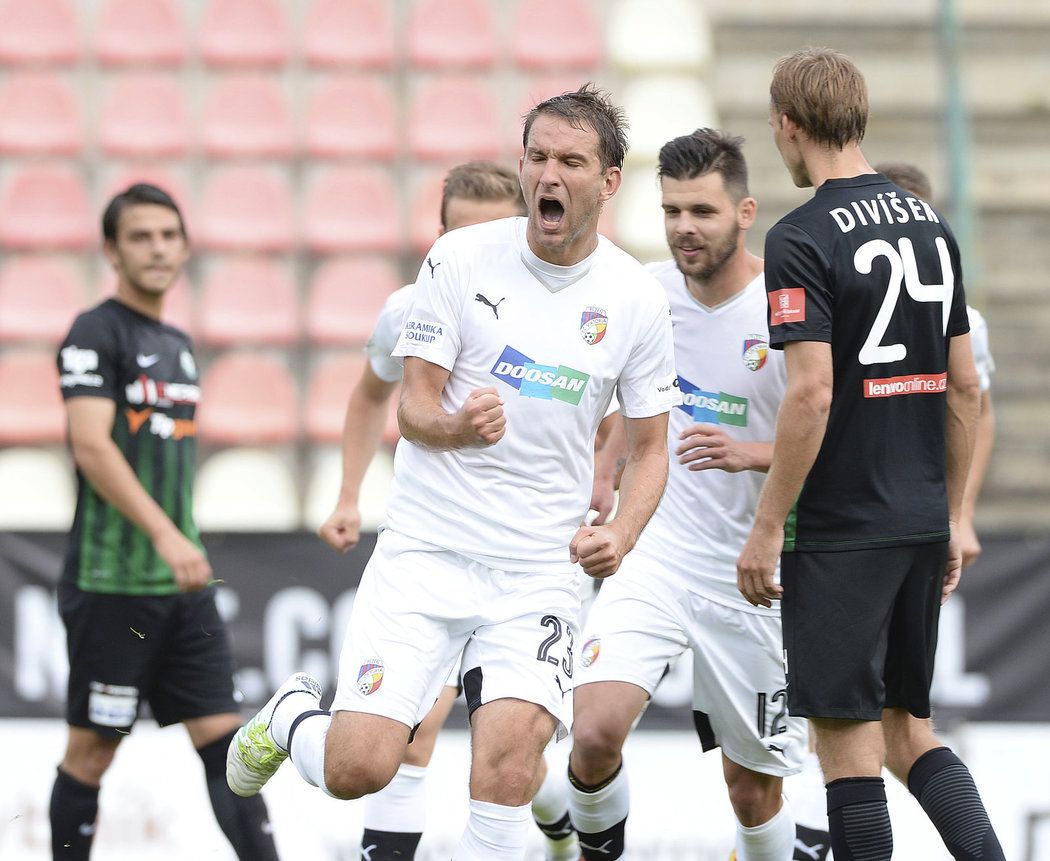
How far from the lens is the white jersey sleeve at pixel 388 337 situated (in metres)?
4.53

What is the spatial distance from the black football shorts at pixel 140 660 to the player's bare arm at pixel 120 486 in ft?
0.76

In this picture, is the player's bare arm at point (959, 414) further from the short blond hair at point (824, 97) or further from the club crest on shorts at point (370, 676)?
the club crest on shorts at point (370, 676)

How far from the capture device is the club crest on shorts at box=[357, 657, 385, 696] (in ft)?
11.6

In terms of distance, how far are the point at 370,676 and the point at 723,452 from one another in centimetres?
118

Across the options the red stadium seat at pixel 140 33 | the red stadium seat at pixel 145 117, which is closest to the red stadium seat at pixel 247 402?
the red stadium seat at pixel 145 117

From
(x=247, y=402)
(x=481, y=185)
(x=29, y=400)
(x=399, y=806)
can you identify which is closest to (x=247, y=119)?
(x=247, y=402)

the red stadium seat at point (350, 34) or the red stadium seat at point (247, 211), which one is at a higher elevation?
the red stadium seat at point (350, 34)

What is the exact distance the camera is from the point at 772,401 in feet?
14.1

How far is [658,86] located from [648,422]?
20.1ft

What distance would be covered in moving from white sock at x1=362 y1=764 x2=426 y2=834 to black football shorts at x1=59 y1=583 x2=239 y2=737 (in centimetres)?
67

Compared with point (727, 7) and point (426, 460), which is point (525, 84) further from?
point (426, 460)

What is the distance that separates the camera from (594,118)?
364cm

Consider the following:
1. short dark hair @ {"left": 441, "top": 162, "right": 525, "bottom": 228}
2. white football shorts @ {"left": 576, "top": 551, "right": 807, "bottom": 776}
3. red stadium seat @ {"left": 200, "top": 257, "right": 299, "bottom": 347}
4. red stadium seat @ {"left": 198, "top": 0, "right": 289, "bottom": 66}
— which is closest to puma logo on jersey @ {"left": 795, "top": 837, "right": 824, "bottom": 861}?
white football shorts @ {"left": 576, "top": 551, "right": 807, "bottom": 776}

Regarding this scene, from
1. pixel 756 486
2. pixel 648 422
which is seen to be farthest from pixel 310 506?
pixel 648 422
